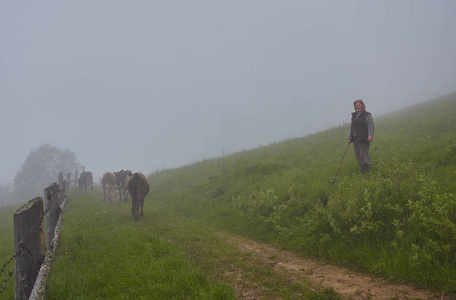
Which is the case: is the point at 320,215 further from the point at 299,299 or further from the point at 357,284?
the point at 299,299

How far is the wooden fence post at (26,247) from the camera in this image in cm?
357

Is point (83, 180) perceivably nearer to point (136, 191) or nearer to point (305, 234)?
point (136, 191)

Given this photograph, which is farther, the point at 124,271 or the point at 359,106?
the point at 359,106

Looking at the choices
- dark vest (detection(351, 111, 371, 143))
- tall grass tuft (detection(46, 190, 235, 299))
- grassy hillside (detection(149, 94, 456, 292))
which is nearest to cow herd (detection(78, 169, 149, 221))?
grassy hillside (detection(149, 94, 456, 292))

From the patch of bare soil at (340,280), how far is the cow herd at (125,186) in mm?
6833

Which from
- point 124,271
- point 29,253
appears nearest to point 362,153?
point 124,271

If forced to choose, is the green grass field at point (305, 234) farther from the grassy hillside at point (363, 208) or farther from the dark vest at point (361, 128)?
the dark vest at point (361, 128)

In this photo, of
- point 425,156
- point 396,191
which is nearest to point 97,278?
point 396,191

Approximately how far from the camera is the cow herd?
11.4 metres

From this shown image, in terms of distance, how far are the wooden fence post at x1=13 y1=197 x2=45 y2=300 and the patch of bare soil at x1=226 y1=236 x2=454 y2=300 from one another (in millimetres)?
3216

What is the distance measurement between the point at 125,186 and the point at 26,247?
14758mm

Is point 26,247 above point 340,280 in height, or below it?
above

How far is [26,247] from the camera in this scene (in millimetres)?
3645

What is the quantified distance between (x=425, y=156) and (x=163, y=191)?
1503 centimetres
